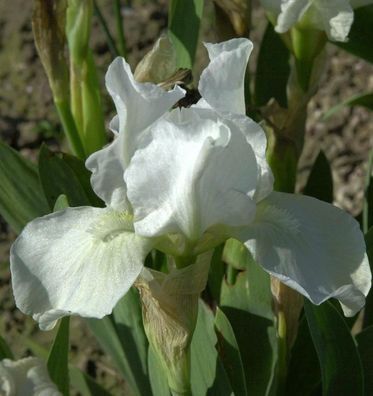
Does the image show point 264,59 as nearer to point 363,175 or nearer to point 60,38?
point 60,38

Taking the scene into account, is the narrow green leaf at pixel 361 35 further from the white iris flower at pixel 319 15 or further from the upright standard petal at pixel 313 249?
the upright standard petal at pixel 313 249

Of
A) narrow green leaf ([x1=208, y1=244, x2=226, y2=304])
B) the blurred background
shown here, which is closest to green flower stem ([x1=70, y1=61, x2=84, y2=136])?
narrow green leaf ([x1=208, y1=244, x2=226, y2=304])

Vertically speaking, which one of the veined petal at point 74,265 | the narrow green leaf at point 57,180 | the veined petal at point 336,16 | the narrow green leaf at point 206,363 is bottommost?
the narrow green leaf at point 206,363

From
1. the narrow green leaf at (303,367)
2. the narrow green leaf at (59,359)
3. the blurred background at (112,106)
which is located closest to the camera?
the narrow green leaf at (59,359)

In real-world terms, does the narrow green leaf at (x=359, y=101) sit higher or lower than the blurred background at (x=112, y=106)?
higher

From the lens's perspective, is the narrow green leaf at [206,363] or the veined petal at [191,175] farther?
the narrow green leaf at [206,363]

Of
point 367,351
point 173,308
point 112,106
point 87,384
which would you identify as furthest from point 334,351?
point 112,106

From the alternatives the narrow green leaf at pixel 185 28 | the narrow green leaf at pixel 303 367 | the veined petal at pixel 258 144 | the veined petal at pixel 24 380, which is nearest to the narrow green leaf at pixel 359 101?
the narrow green leaf at pixel 185 28

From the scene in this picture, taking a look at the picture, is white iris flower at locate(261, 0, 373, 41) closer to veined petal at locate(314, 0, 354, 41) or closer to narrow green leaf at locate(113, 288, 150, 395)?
veined petal at locate(314, 0, 354, 41)
